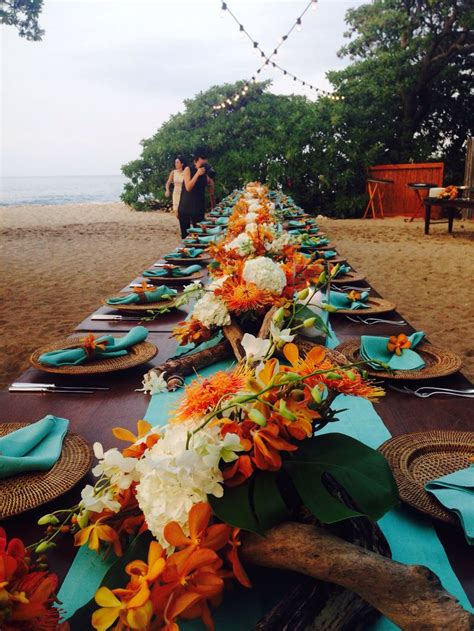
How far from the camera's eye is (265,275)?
1.68 m

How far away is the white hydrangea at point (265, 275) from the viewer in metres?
1.68

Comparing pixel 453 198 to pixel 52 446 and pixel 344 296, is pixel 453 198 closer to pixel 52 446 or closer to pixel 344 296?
pixel 344 296

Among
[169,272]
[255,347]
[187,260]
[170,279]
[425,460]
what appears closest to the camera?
[255,347]

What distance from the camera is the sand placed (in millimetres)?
4191

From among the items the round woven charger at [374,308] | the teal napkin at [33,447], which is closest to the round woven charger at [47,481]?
the teal napkin at [33,447]

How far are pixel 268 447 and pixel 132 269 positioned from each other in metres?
6.27

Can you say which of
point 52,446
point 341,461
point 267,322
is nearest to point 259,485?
point 341,461

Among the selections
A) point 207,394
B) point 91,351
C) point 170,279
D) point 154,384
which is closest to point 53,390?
point 91,351

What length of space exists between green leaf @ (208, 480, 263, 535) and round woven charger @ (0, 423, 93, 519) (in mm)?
453

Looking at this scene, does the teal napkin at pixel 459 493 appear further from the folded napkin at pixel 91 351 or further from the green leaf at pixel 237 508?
the folded napkin at pixel 91 351

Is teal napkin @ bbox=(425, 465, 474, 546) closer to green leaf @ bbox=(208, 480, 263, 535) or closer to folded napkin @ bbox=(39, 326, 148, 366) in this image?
green leaf @ bbox=(208, 480, 263, 535)

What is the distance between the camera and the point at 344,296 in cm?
237

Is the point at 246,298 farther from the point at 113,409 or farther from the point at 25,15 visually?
the point at 25,15

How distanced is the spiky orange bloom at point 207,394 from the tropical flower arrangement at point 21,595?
24 cm
